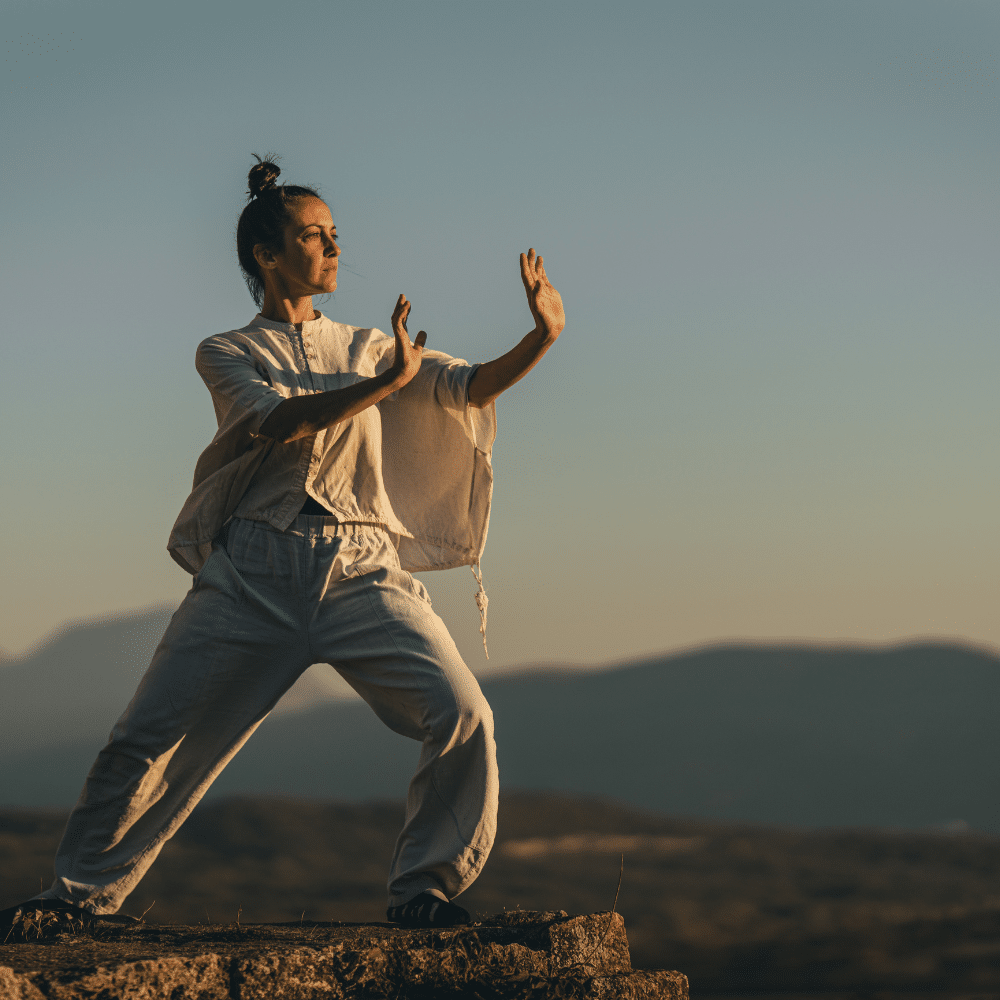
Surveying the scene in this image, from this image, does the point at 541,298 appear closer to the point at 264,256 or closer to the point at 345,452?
the point at 345,452

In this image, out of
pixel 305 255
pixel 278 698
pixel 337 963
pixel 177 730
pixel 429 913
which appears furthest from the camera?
pixel 305 255

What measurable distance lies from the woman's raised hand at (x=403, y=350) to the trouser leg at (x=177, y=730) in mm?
789

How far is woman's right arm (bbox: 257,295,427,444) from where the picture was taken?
133 inches

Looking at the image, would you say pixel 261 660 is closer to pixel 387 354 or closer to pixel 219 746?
pixel 219 746

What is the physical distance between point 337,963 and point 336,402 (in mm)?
1505

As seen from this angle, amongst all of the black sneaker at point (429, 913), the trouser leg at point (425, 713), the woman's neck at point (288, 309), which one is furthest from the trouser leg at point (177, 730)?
the woman's neck at point (288, 309)

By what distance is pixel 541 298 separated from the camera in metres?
3.67

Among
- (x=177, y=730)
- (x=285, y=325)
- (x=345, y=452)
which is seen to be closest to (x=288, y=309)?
(x=285, y=325)

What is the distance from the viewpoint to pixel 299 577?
3539 millimetres

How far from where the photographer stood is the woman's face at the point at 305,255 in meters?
3.80

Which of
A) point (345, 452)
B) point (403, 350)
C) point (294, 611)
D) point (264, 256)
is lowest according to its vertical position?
point (294, 611)

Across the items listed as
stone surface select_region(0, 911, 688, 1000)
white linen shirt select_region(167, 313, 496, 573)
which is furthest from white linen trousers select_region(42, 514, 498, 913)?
stone surface select_region(0, 911, 688, 1000)

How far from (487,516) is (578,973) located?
1478 millimetres

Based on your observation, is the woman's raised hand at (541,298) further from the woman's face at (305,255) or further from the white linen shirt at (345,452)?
the woman's face at (305,255)
